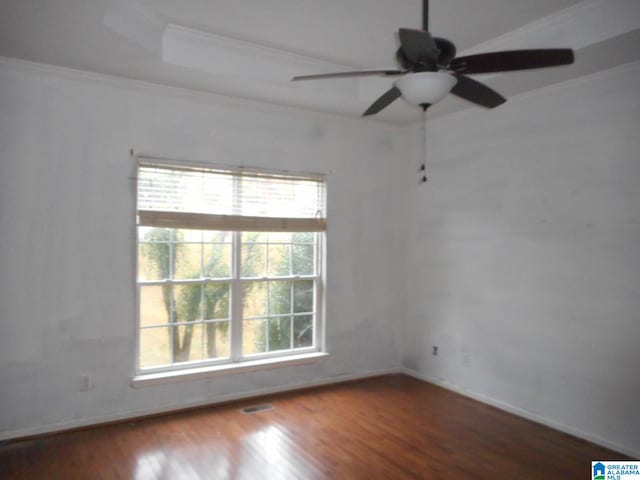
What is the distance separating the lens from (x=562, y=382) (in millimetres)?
3551

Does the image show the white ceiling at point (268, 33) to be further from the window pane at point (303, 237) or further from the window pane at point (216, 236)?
the window pane at point (303, 237)

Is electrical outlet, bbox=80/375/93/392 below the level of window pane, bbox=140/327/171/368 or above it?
below

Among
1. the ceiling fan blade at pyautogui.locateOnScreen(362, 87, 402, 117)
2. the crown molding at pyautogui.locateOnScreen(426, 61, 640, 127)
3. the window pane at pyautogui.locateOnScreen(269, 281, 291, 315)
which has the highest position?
the crown molding at pyautogui.locateOnScreen(426, 61, 640, 127)

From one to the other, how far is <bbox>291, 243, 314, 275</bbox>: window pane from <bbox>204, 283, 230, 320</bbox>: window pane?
→ 2.47ft

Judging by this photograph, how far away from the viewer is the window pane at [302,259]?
14.9ft

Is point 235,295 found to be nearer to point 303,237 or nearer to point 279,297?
point 279,297

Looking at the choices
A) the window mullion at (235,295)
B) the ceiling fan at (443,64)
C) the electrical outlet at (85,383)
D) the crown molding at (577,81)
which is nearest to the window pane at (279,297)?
the window mullion at (235,295)

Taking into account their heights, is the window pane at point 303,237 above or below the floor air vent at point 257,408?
above

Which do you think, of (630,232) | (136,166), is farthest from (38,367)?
(630,232)

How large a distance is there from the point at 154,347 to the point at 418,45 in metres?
3.21

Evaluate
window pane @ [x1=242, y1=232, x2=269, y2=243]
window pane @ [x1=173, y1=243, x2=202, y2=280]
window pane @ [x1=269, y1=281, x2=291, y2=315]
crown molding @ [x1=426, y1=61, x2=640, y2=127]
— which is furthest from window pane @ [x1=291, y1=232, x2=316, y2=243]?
crown molding @ [x1=426, y1=61, x2=640, y2=127]

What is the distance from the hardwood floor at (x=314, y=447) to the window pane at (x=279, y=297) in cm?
86

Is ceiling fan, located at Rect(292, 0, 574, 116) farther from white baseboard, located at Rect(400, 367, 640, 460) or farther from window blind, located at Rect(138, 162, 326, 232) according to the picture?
white baseboard, located at Rect(400, 367, 640, 460)

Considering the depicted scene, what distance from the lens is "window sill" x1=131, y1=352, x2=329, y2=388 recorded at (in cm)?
371
